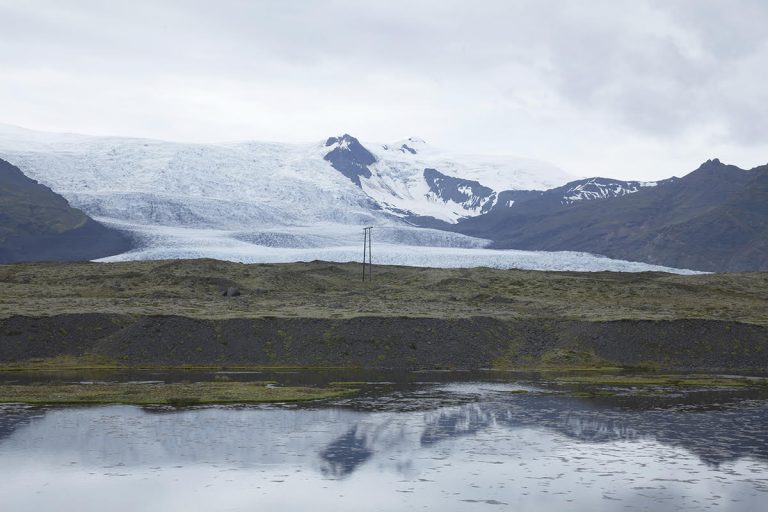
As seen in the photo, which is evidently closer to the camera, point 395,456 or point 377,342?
point 395,456

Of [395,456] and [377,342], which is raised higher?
[395,456]

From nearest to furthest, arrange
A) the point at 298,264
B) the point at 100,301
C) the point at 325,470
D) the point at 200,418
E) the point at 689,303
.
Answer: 1. the point at 325,470
2. the point at 200,418
3. the point at 100,301
4. the point at 689,303
5. the point at 298,264

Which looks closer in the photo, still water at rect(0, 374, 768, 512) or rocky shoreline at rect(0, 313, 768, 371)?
still water at rect(0, 374, 768, 512)

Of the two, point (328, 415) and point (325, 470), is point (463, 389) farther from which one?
point (325, 470)

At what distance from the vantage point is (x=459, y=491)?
25453 millimetres

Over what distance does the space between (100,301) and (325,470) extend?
188 feet

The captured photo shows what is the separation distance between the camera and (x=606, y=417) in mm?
39625

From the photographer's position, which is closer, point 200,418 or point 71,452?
point 71,452

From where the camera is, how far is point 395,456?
30703 mm

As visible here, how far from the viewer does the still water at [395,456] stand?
24.7 metres

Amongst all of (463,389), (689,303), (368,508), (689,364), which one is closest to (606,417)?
(463,389)

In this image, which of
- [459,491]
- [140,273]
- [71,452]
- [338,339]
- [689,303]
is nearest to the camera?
[459,491]

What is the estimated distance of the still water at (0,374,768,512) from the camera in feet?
81.1

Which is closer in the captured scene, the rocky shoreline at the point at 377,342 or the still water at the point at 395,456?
the still water at the point at 395,456
